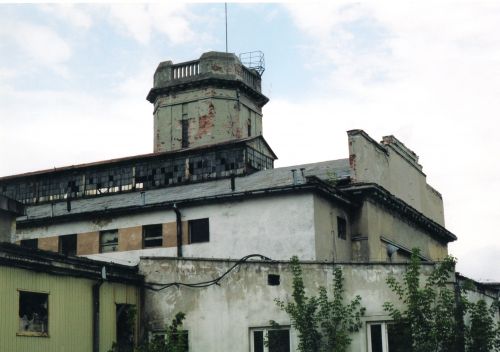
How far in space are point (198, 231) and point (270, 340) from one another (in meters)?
10.7

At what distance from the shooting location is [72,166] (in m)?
41.5

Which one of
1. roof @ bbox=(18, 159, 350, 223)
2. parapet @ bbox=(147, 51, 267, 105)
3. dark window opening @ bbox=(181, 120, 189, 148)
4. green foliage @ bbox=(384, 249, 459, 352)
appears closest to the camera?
green foliage @ bbox=(384, 249, 459, 352)

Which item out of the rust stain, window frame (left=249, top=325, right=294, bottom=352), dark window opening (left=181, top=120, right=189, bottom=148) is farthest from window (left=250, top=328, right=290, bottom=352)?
dark window opening (left=181, top=120, right=189, bottom=148)

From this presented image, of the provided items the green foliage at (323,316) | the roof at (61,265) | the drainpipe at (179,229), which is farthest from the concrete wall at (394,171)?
the roof at (61,265)

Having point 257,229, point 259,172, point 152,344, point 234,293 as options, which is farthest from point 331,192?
point 152,344

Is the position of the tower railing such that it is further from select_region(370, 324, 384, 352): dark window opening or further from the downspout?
select_region(370, 324, 384, 352): dark window opening

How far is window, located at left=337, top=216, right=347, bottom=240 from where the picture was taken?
3241cm

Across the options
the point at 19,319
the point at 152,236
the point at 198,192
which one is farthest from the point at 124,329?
A: the point at 198,192

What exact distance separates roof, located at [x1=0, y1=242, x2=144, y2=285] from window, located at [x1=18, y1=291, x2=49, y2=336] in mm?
688

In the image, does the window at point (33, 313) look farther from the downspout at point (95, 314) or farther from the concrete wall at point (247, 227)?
the concrete wall at point (247, 227)

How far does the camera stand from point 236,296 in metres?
22.7

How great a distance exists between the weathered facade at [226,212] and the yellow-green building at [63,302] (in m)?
0.97

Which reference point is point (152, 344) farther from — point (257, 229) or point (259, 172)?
point (259, 172)

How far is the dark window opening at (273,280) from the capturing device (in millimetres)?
22438
